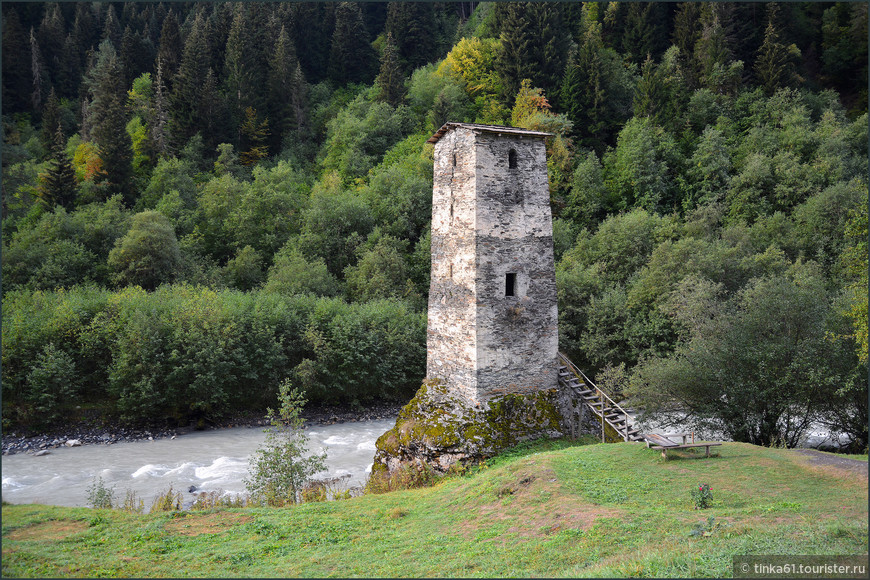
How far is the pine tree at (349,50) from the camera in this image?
5350cm

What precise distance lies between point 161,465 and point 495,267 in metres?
15.3

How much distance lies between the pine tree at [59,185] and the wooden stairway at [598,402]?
35.7 meters

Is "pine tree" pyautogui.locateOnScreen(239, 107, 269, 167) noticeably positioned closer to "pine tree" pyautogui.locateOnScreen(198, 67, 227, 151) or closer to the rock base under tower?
"pine tree" pyautogui.locateOnScreen(198, 67, 227, 151)

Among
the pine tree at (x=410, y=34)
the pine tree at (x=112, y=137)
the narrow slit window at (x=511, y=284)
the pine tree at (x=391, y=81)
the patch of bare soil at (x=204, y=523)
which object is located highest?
the pine tree at (x=410, y=34)

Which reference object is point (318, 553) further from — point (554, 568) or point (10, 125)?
point (10, 125)

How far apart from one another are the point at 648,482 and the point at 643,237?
2111 centimetres

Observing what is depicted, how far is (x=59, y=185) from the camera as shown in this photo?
121 ft

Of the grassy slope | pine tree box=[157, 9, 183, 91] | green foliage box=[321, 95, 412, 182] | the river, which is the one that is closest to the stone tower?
the grassy slope

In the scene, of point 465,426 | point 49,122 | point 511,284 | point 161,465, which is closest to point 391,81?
point 49,122

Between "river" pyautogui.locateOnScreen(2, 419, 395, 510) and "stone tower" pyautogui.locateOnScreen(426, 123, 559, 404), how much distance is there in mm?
6592

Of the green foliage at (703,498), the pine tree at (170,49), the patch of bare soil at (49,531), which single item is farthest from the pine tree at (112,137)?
the green foliage at (703,498)

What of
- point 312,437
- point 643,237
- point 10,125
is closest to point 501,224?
point 312,437

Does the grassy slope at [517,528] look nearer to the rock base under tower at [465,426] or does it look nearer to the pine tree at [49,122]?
the rock base under tower at [465,426]

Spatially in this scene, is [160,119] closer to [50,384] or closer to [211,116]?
[211,116]
